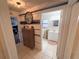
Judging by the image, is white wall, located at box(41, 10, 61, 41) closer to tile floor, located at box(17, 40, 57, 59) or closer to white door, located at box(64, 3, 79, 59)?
tile floor, located at box(17, 40, 57, 59)

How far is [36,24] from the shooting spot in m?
3.07

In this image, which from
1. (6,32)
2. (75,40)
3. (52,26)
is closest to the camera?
(6,32)

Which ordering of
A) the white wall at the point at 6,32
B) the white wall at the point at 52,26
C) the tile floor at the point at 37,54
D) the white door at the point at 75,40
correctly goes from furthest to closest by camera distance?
the white wall at the point at 52,26 < the tile floor at the point at 37,54 < the white door at the point at 75,40 < the white wall at the point at 6,32

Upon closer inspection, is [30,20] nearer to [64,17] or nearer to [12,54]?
[64,17]

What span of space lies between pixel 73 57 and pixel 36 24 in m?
2.16

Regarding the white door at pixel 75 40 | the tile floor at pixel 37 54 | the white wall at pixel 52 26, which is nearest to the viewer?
the white door at pixel 75 40

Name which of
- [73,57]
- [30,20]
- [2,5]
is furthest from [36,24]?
[2,5]

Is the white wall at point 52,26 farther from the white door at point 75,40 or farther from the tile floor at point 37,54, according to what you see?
the white door at point 75,40

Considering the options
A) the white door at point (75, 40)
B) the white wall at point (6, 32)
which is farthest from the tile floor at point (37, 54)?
the white wall at point (6, 32)

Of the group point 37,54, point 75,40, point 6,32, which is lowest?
point 37,54

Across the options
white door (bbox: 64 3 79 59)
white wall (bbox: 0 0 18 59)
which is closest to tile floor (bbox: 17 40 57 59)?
white door (bbox: 64 3 79 59)

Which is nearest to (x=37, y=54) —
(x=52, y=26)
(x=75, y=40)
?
(x=75, y=40)

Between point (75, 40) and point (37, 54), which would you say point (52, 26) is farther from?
point (75, 40)

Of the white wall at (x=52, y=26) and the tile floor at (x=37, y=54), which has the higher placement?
the white wall at (x=52, y=26)
